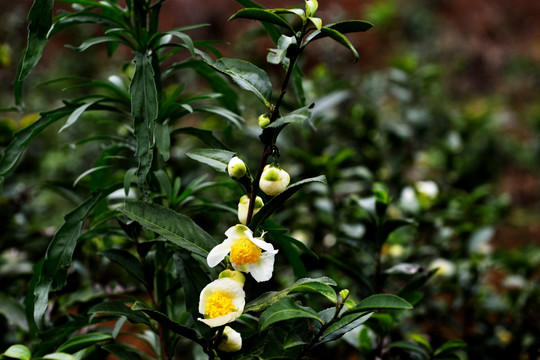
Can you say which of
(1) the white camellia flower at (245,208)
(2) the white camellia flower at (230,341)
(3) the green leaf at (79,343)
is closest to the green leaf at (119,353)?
(3) the green leaf at (79,343)

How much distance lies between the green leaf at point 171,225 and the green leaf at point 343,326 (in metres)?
0.22

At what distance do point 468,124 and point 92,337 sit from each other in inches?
77.4

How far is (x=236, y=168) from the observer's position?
67cm

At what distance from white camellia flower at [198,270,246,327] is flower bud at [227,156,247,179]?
14 centimetres

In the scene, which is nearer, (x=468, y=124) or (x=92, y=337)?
(x=92, y=337)

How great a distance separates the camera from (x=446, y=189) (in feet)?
7.00

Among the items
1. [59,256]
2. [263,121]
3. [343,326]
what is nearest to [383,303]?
[343,326]

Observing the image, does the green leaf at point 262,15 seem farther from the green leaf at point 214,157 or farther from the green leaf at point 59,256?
the green leaf at point 59,256

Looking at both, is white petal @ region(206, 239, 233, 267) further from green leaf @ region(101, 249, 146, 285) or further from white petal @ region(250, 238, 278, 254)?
green leaf @ region(101, 249, 146, 285)

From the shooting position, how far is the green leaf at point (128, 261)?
2.83 ft

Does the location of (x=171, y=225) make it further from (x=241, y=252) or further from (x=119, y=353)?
(x=119, y=353)

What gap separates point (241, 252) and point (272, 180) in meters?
0.11

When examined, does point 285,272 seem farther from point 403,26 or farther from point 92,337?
point 403,26

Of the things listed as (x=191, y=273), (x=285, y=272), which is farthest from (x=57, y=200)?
(x=191, y=273)
